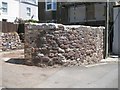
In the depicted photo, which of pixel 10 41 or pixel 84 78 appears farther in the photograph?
pixel 10 41

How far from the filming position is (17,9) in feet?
136

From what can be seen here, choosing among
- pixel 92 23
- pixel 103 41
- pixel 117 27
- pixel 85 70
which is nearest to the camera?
pixel 85 70

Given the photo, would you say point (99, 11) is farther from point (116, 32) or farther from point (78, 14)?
point (116, 32)

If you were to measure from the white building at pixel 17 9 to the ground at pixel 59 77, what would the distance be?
24275 millimetres

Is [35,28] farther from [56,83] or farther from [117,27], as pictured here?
[117,27]

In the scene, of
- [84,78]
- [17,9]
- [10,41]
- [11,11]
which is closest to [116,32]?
[10,41]

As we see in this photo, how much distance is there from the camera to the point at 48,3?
32656 mm

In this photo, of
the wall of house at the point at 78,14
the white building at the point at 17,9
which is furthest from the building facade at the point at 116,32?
the white building at the point at 17,9

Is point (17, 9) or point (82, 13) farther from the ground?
point (17, 9)

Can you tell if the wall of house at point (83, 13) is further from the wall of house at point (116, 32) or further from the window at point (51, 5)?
the window at point (51, 5)

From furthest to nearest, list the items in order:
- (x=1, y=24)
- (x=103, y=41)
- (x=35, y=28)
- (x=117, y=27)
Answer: (x=1, y=24) → (x=117, y=27) → (x=103, y=41) → (x=35, y=28)

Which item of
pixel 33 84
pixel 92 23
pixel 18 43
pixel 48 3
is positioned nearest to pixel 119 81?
pixel 33 84

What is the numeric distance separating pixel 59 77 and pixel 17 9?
98.9 feet

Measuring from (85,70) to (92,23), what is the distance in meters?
10.2
